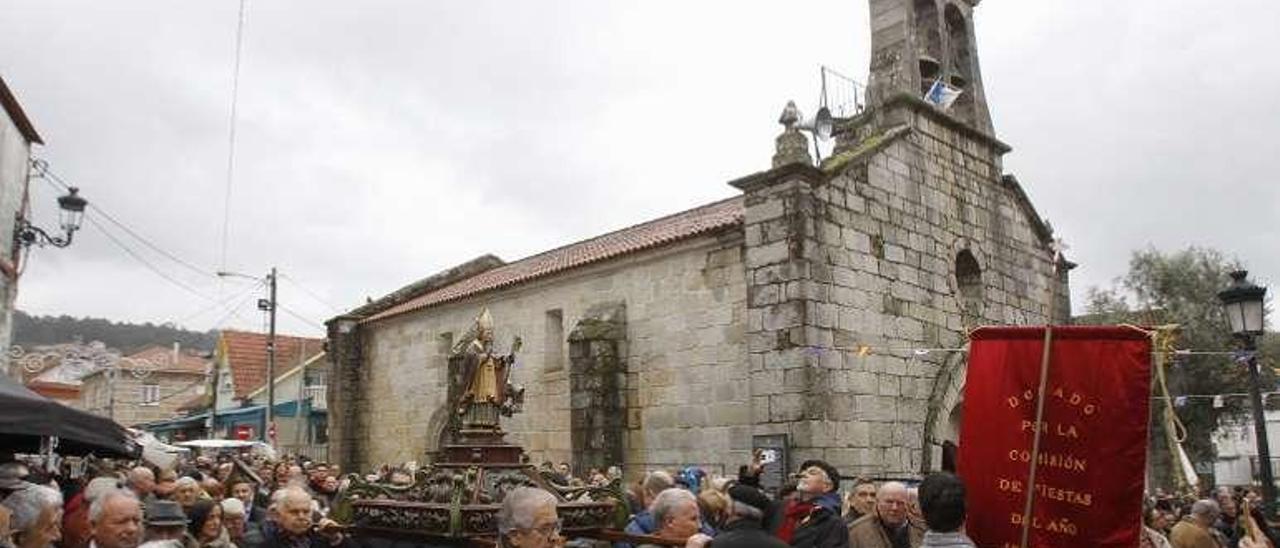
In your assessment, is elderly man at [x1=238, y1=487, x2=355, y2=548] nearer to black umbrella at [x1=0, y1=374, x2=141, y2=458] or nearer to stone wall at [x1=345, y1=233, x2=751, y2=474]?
black umbrella at [x1=0, y1=374, x2=141, y2=458]

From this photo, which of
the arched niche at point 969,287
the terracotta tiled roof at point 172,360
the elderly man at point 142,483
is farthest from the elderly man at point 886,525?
the terracotta tiled roof at point 172,360

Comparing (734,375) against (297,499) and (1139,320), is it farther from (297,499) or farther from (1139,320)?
(1139,320)

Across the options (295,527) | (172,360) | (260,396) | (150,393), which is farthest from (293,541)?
(172,360)

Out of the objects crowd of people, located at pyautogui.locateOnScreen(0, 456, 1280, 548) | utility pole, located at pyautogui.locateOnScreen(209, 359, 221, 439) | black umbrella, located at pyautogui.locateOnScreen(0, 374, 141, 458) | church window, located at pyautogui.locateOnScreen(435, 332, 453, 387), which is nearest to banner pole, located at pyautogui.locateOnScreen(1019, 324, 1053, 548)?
crowd of people, located at pyautogui.locateOnScreen(0, 456, 1280, 548)

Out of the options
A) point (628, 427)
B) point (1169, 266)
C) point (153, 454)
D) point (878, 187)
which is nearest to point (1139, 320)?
point (1169, 266)

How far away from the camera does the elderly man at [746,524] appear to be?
3756 millimetres

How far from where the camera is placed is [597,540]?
5.54m

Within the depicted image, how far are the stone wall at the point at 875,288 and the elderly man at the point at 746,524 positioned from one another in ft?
25.4

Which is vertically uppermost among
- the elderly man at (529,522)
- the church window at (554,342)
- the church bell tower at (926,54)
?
the church bell tower at (926,54)

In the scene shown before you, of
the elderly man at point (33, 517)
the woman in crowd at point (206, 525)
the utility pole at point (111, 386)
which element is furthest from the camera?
the utility pole at point (111, 386)

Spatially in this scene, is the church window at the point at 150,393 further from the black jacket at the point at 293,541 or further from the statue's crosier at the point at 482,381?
the statue's crosier at the point at 482,381

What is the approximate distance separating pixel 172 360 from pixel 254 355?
1742 centimetres

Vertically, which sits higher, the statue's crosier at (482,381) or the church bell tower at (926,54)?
the church bell tower at (926,54)

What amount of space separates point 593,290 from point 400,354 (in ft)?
22.8
